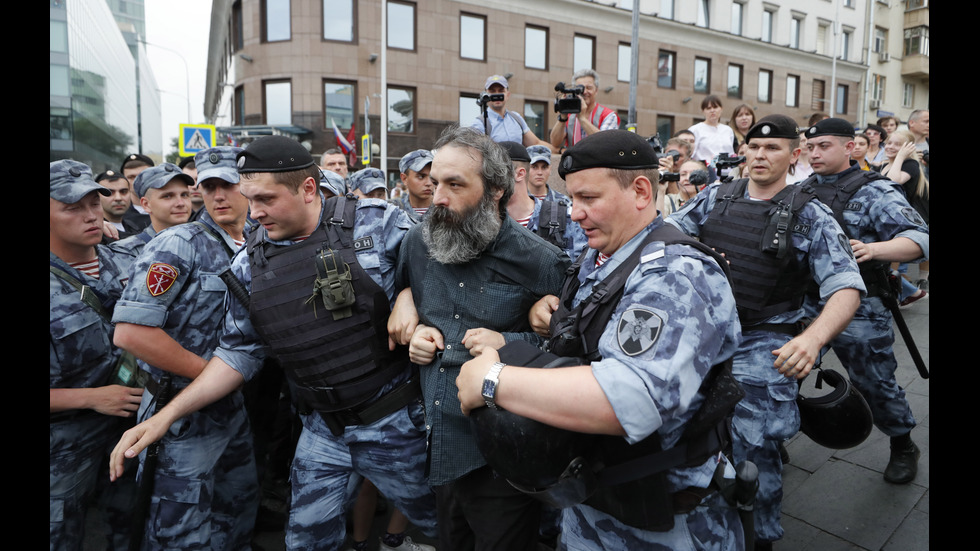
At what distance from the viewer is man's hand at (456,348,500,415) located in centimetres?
152

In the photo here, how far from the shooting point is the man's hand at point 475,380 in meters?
1.52

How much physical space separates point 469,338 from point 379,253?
30.2 inches

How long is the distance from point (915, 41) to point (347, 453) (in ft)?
134

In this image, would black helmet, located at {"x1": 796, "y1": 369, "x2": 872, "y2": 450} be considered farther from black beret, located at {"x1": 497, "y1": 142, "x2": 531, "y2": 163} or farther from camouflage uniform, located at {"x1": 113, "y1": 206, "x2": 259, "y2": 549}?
camouflage uniform, located at {"x1": 113, "y1": 206, "x2": 259, "y2": 549}

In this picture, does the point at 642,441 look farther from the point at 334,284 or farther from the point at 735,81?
the point at 735,81

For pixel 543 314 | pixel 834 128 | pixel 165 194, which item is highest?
pixel 834 128

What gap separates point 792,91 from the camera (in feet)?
95.8

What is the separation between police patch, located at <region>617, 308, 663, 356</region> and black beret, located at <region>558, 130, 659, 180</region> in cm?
51

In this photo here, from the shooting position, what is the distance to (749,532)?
2090 millimetres

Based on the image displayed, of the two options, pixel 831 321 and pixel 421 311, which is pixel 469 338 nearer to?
pixel 421 311

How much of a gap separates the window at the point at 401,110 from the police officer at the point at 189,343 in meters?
19.2

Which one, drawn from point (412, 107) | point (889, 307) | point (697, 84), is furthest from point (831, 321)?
point (697, 84)

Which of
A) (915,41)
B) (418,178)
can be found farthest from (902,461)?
(915,41)

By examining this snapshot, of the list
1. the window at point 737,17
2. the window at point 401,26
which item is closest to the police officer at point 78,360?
the window at point 401,26
